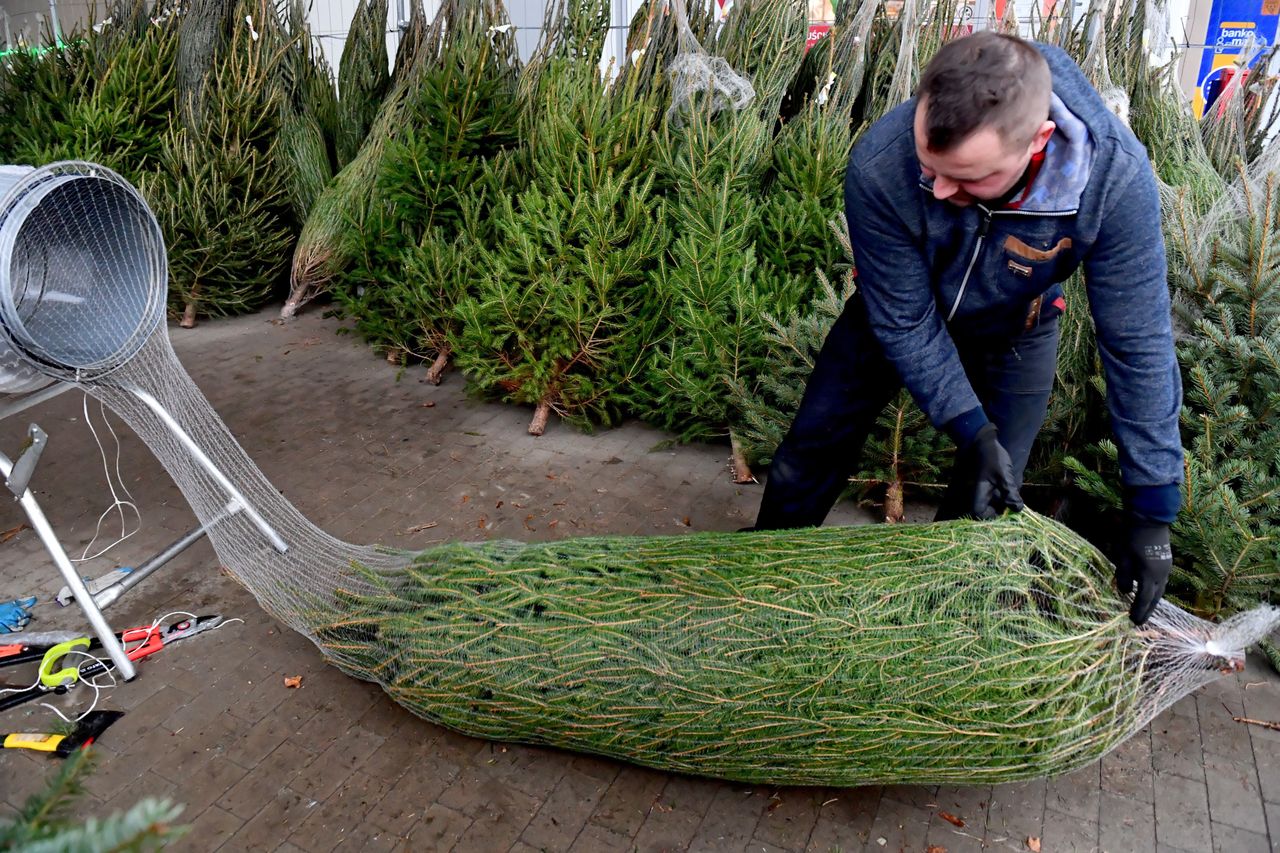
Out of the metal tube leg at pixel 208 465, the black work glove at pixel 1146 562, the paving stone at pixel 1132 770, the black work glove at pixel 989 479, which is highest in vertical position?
the black work glove at pixel 989 479

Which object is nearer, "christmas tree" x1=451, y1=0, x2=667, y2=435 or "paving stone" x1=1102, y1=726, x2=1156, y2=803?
"paving stone" x1=1102, y1=726, x2=1156, y2=803

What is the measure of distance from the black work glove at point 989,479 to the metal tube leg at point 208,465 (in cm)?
247

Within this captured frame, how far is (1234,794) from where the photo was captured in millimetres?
2551

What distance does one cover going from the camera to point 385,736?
2.77 metres

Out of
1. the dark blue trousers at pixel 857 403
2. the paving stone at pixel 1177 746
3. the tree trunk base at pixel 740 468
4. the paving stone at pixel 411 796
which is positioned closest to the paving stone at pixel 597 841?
the paving stone at pixel 411 796

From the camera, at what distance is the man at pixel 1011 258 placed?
189cm

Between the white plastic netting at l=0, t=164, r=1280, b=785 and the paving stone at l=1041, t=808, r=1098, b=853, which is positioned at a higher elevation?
the white plastic netting at l=0, t=164, r=1280, b=785

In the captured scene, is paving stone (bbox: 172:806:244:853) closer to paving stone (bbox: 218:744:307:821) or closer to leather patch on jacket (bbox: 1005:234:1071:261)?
paving stone (bbox: 218:744:307:821)

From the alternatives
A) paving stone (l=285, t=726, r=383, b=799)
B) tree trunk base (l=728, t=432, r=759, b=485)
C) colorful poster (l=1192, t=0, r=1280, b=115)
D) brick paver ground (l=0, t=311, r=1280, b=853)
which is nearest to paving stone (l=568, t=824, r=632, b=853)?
brick paver ground (l=0, t=311, r=1280, b=853)

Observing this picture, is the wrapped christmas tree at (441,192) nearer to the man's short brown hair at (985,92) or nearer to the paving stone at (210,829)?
the paving stone at (210,829)

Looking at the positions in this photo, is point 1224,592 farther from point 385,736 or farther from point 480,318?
point 480,318

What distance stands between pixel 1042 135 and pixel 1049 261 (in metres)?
0.35

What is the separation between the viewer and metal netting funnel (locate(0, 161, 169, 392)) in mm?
2777

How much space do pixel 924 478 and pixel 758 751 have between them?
1.95m
